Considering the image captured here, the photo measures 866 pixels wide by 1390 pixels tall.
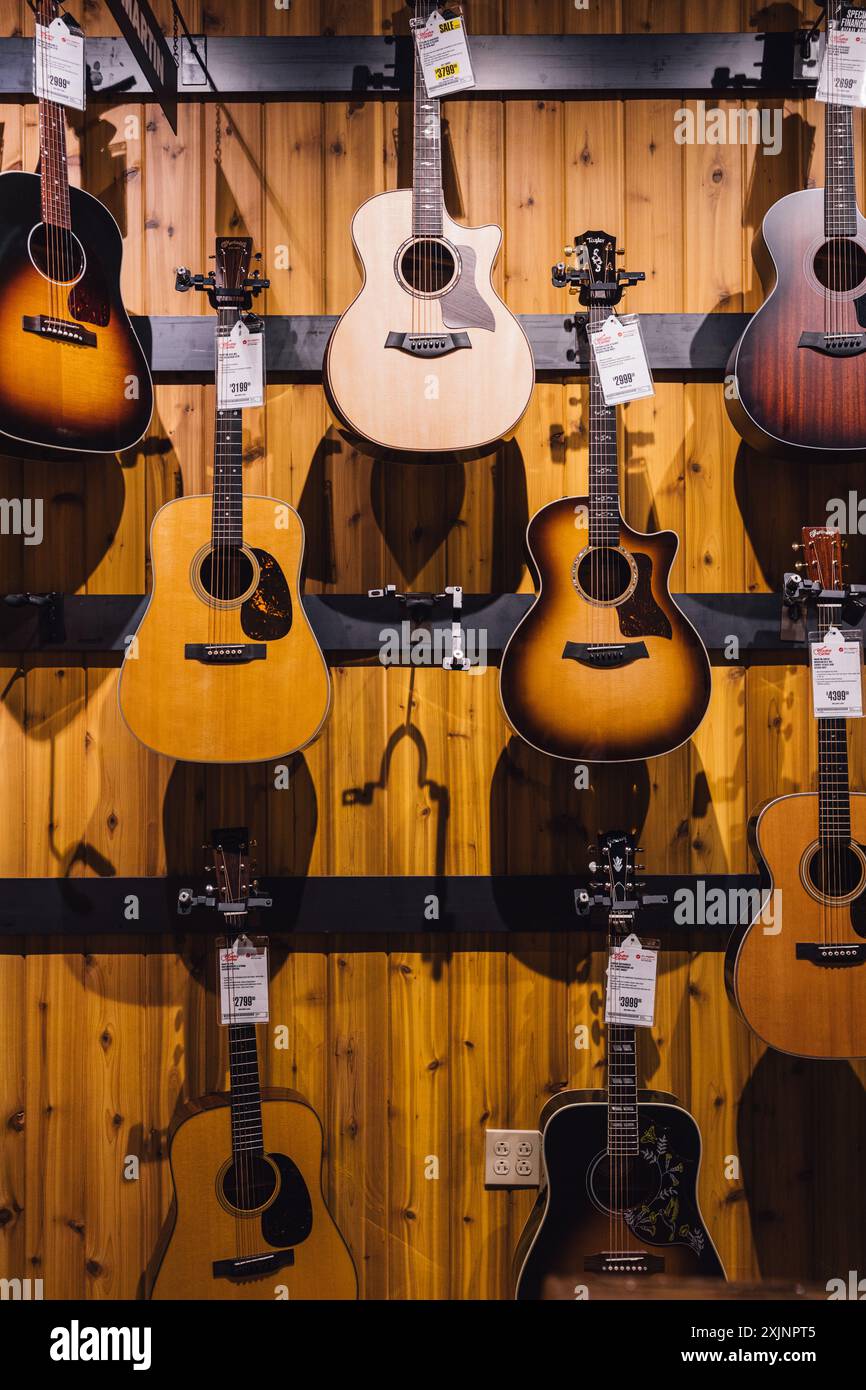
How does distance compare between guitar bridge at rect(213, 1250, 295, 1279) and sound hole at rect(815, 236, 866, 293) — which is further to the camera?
sound hole at rect(815, 236, 866, 293)

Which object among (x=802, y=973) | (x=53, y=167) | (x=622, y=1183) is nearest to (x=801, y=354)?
(x=802, y=973)

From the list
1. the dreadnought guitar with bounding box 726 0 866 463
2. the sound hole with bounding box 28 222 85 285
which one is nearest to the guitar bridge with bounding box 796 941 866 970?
the dreadnought guitar with bounding box 726 0 866 463

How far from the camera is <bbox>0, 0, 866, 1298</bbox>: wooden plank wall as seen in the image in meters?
2.04

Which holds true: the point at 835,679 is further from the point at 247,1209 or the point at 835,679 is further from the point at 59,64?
the point at 59,64

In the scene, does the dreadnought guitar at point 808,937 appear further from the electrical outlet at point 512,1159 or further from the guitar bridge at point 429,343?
the guitar bridge at point 429,343

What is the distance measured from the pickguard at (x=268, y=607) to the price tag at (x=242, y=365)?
0.33 metres

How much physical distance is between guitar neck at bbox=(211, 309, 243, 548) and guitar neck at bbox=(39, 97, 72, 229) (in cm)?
41

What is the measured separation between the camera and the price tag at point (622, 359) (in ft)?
6.06

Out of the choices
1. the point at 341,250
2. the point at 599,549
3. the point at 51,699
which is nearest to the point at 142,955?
the point at 51,699

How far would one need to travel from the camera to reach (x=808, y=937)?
184 cm

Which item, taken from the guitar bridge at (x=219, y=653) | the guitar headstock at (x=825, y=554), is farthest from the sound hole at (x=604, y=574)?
the guitar bridge at (x=219, y=653)

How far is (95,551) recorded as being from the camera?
2098mm

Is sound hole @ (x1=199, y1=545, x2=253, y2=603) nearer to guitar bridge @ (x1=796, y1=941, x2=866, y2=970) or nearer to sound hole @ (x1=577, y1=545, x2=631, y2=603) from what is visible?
sound hole @ (x1=577, y1=545, x2=631, y2=603)

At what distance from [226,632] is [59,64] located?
1.26 metres
